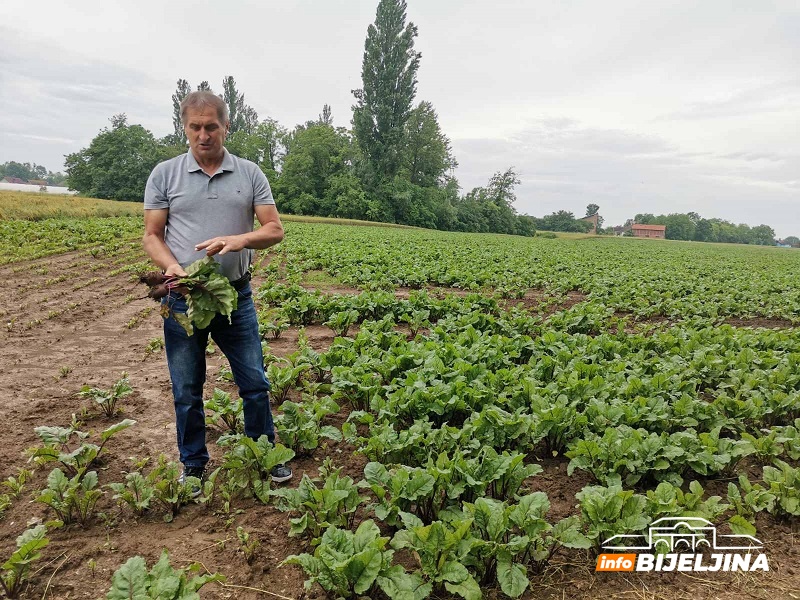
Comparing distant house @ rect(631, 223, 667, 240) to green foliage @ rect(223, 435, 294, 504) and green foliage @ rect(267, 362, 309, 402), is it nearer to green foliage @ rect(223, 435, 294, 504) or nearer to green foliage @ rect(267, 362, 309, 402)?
green foliage @ rect(267, 362, 309, 402)

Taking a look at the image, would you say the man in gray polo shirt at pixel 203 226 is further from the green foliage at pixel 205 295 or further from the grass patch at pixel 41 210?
the grass patch at pixel 41 210

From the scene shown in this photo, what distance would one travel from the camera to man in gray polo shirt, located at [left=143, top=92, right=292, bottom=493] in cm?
285

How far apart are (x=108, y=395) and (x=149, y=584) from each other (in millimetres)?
2748

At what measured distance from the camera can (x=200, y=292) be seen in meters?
2.84

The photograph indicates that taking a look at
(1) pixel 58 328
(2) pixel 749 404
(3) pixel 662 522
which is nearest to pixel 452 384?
(3) pixel 662 522

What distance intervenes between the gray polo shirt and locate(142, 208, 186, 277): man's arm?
3 centimetres

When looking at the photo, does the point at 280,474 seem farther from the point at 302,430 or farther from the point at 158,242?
the point at 158,242

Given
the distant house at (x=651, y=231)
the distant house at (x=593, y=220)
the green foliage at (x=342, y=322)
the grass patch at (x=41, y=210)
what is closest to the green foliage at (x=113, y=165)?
the grass patch at (x=41, y=210)

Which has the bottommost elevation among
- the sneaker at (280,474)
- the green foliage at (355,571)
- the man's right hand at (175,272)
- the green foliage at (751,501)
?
the sneaker at (280,474)

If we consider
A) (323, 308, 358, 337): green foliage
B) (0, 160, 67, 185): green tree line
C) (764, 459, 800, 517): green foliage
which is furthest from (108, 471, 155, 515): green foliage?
(0, 160, 67, 185): green tree line

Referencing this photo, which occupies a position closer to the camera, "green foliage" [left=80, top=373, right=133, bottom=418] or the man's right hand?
the man's right hand

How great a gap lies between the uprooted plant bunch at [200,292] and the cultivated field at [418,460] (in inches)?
42.0

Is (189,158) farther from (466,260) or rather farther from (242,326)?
(466,260)

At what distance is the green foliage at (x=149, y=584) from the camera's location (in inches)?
84.9
